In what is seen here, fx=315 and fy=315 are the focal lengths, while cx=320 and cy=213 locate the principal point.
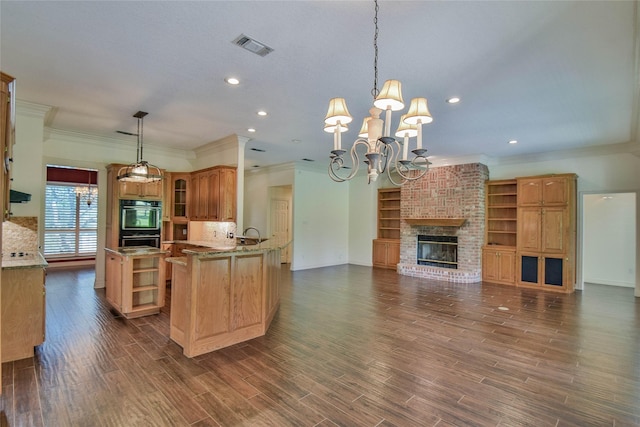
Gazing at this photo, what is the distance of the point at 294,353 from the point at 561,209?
639 cm

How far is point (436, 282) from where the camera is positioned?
7367 mm

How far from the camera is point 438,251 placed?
27.1ft

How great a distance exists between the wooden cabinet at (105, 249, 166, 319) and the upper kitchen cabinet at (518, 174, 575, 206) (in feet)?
24.1

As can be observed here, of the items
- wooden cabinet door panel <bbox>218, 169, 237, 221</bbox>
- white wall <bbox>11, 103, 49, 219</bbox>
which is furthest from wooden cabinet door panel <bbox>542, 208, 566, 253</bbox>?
white wall <bbox>11, 103, 49, 219</bbox>

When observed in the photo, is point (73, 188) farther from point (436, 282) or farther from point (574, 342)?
point (574, 342)

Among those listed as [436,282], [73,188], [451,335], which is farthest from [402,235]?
[73,188]

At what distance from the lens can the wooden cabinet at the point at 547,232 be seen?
21.4ft

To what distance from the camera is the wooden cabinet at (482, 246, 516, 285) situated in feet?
23.5

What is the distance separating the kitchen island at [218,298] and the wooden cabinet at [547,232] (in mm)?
5997

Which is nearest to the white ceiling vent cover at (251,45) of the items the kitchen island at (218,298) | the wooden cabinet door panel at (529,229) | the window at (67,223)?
the kitchen island at (218,298)

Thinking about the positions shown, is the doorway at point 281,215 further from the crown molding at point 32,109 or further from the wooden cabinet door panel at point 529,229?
the wooden cabinet door panel at point 529,229

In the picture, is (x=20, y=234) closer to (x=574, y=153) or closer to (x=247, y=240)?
(x=247, y=240)

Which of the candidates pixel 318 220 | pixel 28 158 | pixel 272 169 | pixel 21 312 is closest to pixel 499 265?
pixel 318 220

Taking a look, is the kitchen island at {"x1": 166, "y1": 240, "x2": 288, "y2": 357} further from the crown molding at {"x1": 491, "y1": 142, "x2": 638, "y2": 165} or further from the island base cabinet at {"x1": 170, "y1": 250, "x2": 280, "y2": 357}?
the crown molding at {"x1": 491, "y1": 142, "x2": 638, "y2": 165}
